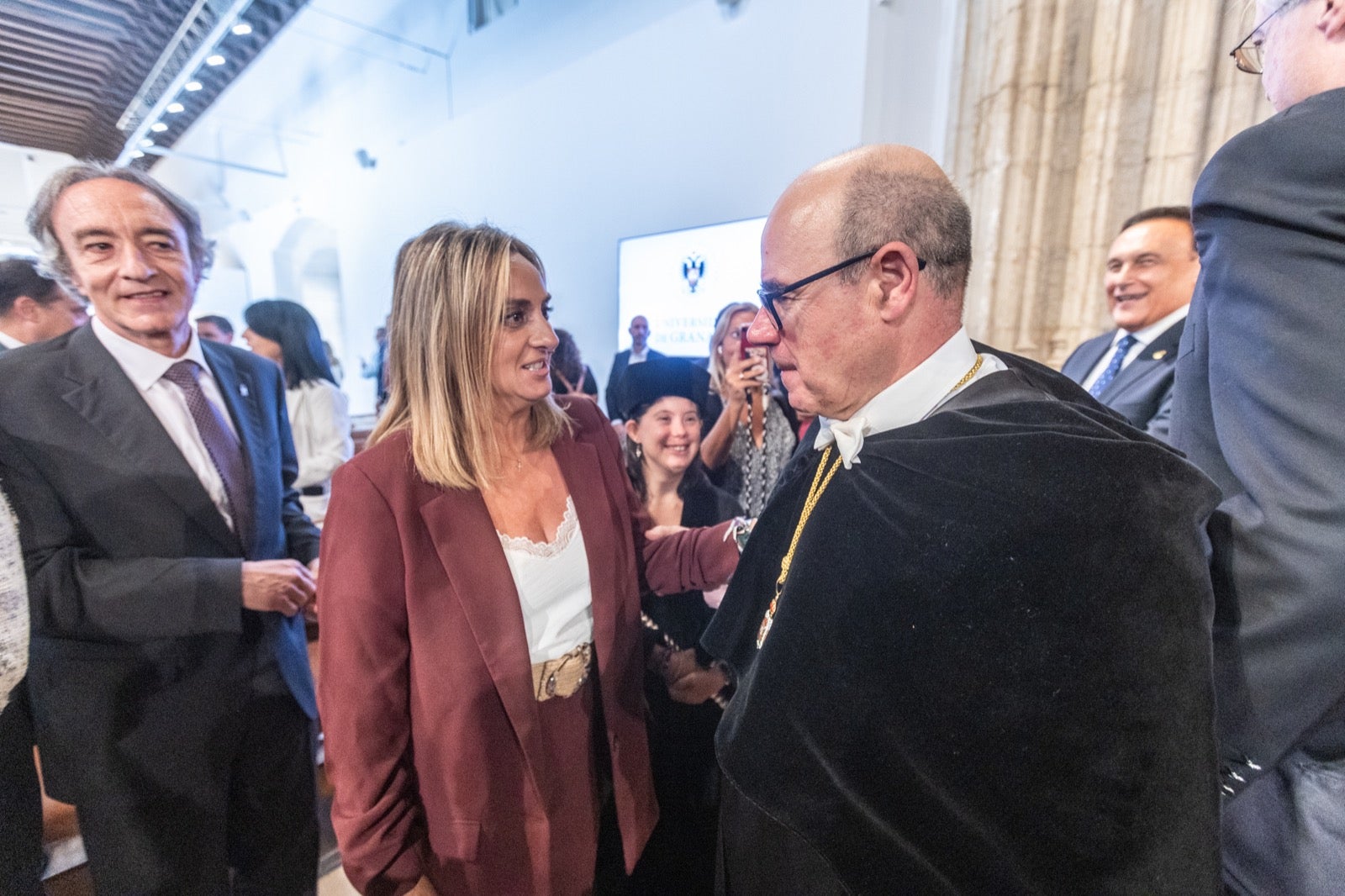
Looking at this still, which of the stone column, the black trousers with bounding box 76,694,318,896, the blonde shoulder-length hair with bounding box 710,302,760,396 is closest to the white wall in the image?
the stone column

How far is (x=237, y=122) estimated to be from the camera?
701cm

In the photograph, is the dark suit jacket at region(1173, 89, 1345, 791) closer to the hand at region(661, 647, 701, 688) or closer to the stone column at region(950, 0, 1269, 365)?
the hand at region(661, 647, 701, 688)

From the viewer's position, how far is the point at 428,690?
1.12 m

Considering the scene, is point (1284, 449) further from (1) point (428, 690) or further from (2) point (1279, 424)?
(1) point (428, 690)

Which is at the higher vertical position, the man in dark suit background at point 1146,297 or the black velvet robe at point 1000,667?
the man in dark suit background at point 1146,297

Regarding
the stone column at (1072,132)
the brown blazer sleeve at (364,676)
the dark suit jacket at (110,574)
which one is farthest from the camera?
the stone column at (1072,132)

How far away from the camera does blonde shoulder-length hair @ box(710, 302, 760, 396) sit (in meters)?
2.77

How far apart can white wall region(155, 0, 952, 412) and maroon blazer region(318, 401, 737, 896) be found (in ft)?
6.15

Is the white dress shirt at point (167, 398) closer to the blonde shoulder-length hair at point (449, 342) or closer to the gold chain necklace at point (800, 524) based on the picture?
the blonde shoulder-length hair at point (449, 342)

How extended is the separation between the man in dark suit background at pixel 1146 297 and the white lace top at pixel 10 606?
317 cm

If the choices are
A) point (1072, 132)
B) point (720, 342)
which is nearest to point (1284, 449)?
point (720, 342)

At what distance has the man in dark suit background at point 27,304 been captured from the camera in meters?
2.14

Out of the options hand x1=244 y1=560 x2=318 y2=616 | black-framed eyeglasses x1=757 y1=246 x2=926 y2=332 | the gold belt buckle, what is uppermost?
black-framed eyeglasses x1=757 y1=246 x2=926 y2=332

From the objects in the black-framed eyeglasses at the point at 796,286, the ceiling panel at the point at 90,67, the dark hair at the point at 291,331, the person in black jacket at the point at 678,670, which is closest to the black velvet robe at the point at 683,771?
the person in black jacket at the point at 678,670
